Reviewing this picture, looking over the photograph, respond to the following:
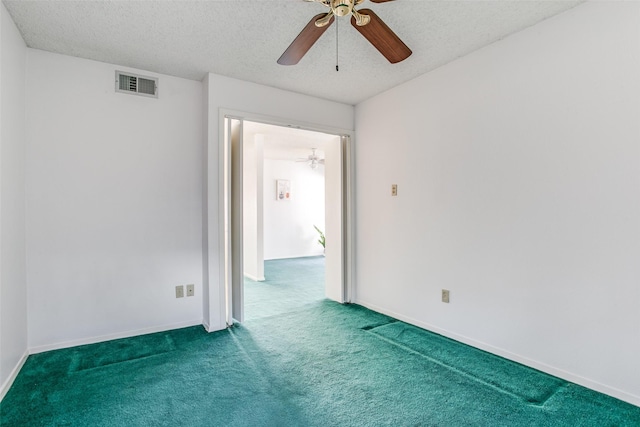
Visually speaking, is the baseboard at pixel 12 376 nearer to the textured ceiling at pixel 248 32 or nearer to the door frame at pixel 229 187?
the door frame at pixel 229 187

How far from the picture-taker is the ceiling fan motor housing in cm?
152

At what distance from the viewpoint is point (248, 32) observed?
2340 mm

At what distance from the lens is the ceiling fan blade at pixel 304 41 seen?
1.72 metres

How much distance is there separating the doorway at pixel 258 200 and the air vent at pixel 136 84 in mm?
699

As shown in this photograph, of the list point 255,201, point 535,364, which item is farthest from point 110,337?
point 535,364

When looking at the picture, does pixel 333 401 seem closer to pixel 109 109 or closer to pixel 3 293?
pixel 3 293

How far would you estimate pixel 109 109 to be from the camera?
112 inches

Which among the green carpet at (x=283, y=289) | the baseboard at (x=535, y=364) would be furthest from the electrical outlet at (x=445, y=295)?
the green carpet at (x=283, y=289)

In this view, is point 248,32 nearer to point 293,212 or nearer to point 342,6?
point 342,6

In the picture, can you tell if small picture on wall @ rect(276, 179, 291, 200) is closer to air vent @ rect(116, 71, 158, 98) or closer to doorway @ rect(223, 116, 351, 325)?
doorway @ rect(223, 116, 351, 325)

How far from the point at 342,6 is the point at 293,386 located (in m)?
2.16

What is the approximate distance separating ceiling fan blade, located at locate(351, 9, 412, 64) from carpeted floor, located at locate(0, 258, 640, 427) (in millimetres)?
2076

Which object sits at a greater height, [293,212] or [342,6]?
[342,6]

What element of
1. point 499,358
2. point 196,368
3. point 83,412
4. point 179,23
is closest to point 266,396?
point 196,368
